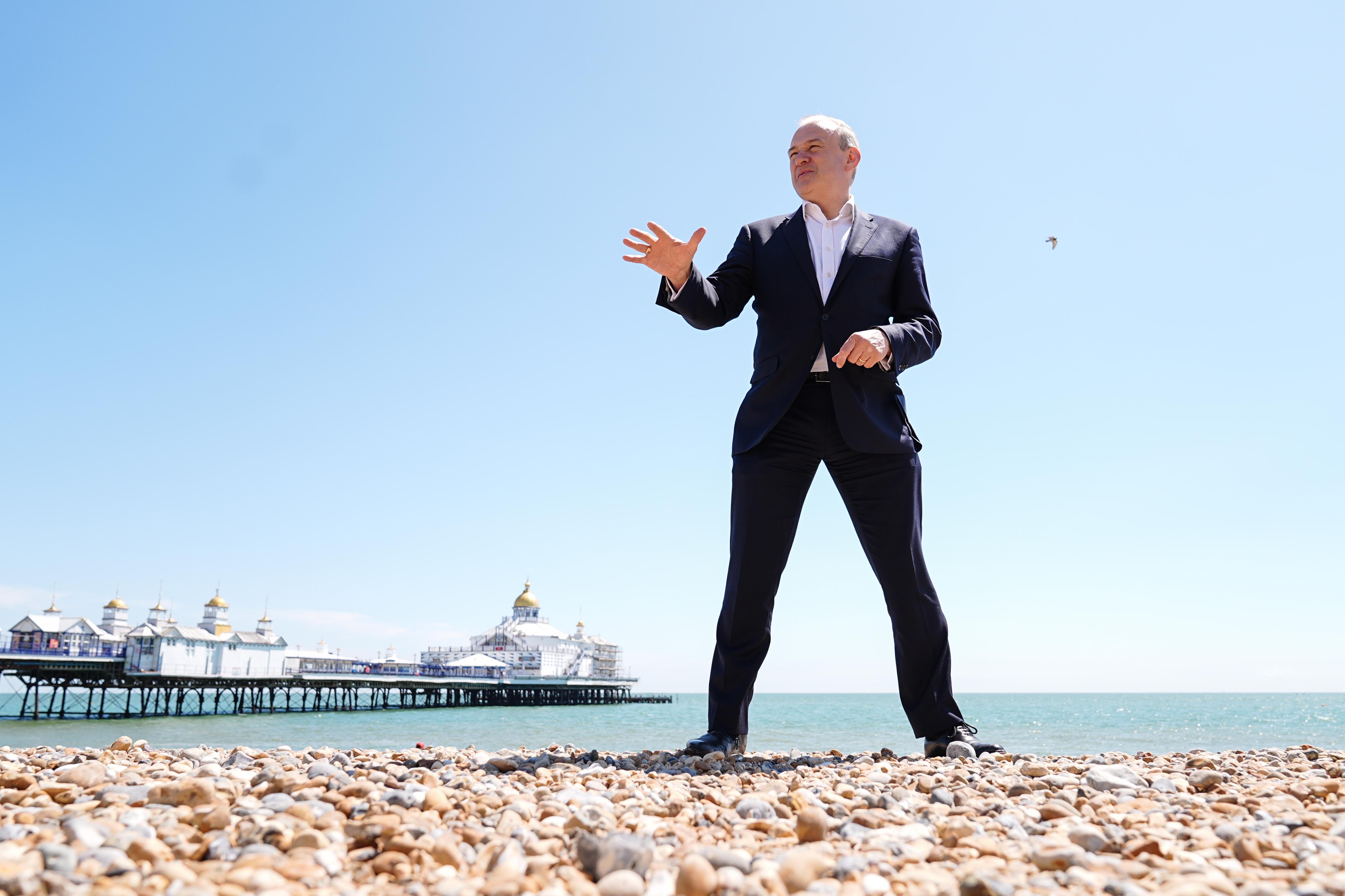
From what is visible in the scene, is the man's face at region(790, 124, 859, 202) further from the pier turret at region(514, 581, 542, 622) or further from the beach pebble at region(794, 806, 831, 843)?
the pier turret at region(514, 581, 542, 622)

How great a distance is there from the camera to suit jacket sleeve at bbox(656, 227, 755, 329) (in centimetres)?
276

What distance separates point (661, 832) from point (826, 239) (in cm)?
231

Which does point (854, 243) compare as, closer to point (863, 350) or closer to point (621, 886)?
point (863, 350)

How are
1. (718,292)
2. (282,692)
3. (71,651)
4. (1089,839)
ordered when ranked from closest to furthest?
(1089,839) → (718,292) → (71,651) → (282,692)

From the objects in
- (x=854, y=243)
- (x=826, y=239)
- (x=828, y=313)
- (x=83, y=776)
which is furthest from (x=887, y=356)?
(x=83, y=776)

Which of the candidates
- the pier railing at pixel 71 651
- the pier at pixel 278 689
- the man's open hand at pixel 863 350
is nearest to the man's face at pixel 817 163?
the man's open hand at pixel 863 350

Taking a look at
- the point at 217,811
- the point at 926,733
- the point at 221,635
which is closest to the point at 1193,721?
the point at 926,733

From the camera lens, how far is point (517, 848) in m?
1.32

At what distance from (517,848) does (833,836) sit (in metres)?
0.59

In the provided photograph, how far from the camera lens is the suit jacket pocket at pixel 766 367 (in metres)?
2.88

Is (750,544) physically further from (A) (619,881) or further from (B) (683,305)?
(A) (619,881)

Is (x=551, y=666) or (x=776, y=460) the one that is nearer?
(x=776, y=460)

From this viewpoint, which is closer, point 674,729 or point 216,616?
point 674,729

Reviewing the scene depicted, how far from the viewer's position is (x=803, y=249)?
3.05m
